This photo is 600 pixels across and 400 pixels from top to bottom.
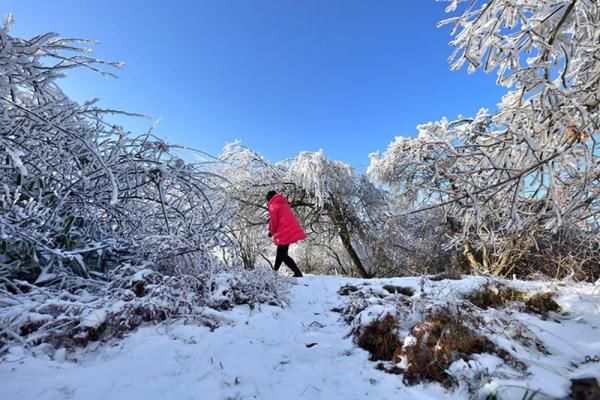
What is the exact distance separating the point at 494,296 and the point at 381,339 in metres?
1.68

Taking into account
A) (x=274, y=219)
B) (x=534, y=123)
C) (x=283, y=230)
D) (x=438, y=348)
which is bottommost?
(x=438, y=348)

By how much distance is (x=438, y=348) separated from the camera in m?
1.85

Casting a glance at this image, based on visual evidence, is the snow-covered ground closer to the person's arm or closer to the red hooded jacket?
the red hooded jacket

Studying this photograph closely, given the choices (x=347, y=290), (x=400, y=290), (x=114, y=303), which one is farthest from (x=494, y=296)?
(x=114, y=303)

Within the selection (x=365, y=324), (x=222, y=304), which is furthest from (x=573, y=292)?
(x=222, y=304)

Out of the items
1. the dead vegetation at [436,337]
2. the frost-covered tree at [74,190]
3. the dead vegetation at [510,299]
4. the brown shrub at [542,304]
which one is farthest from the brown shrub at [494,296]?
the frost-covered tree at [74,190]

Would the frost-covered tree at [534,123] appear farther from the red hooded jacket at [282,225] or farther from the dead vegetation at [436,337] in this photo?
the red hooded jacket at [282,225]

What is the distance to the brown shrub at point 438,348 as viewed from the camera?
1.74 m

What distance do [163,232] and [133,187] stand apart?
0.82m

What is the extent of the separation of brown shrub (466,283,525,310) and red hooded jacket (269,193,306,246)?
2914mm

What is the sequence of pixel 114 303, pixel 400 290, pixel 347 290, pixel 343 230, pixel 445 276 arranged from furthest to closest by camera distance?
pixel 343 230, pixel 445 276, pixel 347 290, pixel 400 290, pixel 114 303

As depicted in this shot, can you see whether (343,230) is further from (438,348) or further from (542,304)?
(438,348)

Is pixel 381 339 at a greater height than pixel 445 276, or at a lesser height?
→ lesser

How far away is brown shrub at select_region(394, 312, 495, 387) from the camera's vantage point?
174cm
